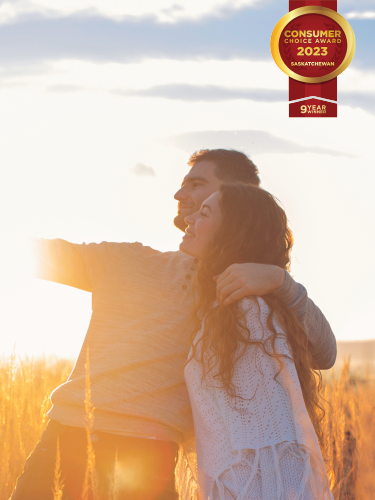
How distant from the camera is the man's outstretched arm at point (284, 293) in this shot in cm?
160

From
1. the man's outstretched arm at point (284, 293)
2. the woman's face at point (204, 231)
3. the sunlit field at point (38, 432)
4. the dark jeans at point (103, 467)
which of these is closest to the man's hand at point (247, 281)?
the man's outstretched arm at point (284, 293)

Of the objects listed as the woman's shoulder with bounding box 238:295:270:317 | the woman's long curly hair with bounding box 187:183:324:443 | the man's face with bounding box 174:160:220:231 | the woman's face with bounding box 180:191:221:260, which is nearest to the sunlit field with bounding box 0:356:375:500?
the woman's long curly hair with bounding box 187:183:324:443

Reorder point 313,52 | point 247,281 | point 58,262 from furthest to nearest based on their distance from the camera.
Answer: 1. point 313,52
2. point 58,262
3. point 247,281

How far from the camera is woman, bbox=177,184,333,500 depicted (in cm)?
140

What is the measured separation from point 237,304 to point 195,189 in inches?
37.7

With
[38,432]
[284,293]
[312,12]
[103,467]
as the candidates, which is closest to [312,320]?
[284,293]

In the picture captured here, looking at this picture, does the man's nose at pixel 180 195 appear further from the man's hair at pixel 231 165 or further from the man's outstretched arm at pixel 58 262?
the man's outstretched arm at pixel 58 262

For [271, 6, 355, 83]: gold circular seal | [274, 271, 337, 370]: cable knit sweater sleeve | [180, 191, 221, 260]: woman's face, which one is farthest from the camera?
[271, 6, 355, 83]: gold circular seal

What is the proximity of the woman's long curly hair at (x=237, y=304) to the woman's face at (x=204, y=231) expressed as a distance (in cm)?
2

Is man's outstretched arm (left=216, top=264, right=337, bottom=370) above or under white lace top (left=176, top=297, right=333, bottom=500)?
above

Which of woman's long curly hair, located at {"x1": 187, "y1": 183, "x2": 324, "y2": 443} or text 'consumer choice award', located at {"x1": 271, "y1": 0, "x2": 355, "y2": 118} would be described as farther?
text 'consumer choice award', located at {"x1": 271, "y1": 0, "x2": 355, "y2": 118}

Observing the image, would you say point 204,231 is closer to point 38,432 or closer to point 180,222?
point 180,222

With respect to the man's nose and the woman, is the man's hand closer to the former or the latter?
the woman

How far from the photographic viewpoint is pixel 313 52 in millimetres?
3816
